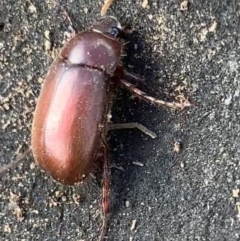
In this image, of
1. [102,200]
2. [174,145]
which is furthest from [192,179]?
[102,200]

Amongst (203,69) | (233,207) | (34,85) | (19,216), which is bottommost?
(19,216)

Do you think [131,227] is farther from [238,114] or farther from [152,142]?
[238,114]

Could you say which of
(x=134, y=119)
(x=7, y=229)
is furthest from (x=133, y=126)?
(x=7, y=229)

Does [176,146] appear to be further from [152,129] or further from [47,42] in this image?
[47,42]

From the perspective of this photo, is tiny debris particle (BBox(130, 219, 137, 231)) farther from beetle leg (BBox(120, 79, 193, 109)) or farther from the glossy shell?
beetle leg (BBox(120, 79, 193, 109))

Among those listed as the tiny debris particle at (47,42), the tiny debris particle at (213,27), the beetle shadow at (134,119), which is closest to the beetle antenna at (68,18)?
the tiny debris particle at (47,42)

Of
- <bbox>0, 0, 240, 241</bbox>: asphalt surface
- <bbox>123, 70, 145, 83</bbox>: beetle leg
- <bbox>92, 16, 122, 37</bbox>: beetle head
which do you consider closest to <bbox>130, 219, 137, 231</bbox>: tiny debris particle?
<bbox>0, 0, 240, 241</bbox>: asphalt surface

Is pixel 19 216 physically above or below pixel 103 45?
below
